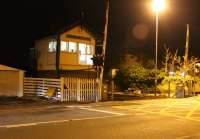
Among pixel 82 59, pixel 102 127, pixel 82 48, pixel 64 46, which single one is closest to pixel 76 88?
pixel 64 46

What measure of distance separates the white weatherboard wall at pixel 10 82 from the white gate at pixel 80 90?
4603 mm

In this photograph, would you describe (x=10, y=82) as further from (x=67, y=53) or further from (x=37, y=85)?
(x=67, y=53)

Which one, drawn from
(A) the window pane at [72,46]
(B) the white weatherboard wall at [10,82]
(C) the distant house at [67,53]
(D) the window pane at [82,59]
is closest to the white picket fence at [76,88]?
(B) the white weatherboard wall at [10,82]

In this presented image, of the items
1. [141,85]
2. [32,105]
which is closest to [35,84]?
[32,105]

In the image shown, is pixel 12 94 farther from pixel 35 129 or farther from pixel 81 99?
pixel 35 129

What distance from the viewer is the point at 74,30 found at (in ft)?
118

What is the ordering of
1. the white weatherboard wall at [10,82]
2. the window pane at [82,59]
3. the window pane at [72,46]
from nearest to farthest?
the white weatherboard wall at [10,82], the window pane at [72,46], the window pane at [82,59]

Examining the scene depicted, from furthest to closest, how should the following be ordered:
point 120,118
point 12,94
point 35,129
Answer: point 12,94, point 120,118, point 35,129

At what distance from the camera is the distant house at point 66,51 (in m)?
34.8

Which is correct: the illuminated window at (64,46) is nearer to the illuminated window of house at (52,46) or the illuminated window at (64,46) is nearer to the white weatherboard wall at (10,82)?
the illuminated window of house at (52,46)

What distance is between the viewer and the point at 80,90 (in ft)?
80.9

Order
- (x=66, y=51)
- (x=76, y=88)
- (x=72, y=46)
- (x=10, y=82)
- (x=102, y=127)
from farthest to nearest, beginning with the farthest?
(x=72, y=46)
(x=66, y=51)
(x=10, y=82)
(x=76, y=88)
(x=102, y=127)

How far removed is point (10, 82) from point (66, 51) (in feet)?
31.5

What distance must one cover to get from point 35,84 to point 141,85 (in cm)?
1115
